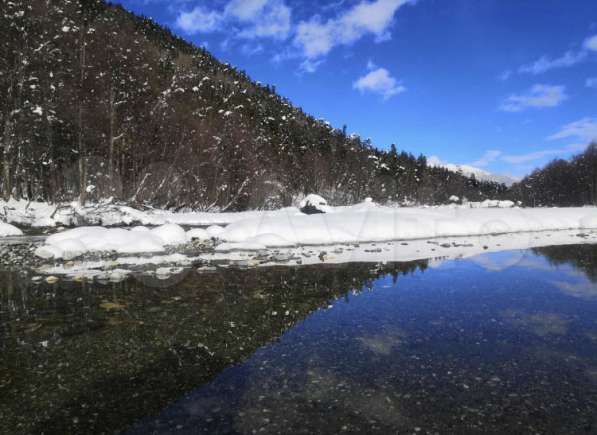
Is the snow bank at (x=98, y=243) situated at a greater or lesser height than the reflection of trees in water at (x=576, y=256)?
greater

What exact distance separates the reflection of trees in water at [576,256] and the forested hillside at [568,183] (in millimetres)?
86347

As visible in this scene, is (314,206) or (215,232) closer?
(215,232)

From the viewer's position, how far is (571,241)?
18.4 metres

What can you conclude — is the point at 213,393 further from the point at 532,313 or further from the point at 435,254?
the point at 435,254

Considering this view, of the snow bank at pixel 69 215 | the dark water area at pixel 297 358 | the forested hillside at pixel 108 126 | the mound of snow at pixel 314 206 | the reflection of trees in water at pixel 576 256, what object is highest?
the forested hillside at pixel 108 126

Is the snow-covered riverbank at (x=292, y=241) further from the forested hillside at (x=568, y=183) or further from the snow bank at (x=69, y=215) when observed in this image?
the forested hillside at (x=568, y=183)

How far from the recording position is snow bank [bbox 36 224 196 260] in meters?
12.4

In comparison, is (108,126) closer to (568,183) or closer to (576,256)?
(576,256)

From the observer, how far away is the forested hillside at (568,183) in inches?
3607

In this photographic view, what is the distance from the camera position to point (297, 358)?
4.89 m

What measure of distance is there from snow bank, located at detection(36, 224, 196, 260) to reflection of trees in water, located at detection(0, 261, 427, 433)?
286 centimetres

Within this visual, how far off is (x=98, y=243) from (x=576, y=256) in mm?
A: 15285

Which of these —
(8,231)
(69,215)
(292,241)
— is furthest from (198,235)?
(69,215)

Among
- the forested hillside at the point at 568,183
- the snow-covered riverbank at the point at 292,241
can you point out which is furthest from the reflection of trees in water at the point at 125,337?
the forested hillside at the point at 568,183
